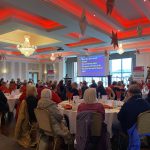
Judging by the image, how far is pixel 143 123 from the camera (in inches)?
122

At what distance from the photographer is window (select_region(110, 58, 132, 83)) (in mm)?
14000

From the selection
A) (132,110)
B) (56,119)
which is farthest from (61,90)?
(132,110)

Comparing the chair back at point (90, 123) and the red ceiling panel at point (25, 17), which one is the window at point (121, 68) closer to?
the red ceiling panel at point (25, 17)

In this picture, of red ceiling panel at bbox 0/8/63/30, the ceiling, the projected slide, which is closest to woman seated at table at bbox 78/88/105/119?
the ceiling

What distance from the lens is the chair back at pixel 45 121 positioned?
3185 millimetres

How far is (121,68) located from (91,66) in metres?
2.57

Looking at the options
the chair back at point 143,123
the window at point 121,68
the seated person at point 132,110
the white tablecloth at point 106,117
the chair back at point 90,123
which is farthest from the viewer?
the window at point 121,68

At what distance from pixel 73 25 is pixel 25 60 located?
11.1 m

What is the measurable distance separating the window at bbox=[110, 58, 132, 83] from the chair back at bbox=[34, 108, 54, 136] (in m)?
11.4

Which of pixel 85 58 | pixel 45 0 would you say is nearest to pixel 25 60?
pixel 85 58

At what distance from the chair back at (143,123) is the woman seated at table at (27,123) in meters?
1.98

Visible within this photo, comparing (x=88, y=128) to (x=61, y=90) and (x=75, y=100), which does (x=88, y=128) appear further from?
(x=61, y=90)

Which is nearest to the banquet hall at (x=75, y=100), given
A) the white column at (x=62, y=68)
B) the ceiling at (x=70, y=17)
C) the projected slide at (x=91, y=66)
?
the ceiling at (x=70, y=17)

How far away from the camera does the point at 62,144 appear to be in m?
3.99
